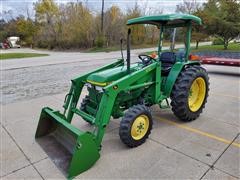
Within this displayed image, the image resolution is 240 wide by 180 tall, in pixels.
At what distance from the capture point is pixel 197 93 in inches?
166

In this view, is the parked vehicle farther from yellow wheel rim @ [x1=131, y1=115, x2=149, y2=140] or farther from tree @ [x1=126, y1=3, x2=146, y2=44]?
yellow wheel rim @ [x1=131, y1=115, x2=149, y2=140]

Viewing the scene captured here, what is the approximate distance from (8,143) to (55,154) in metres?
0.98

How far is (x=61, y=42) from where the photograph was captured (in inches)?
1112

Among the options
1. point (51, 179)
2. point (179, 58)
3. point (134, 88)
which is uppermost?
point (179, 58)

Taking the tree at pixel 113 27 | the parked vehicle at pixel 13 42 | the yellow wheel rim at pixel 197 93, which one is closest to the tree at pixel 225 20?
the tree at pixel 113 27

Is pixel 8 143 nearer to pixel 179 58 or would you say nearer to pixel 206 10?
pixel 179 58

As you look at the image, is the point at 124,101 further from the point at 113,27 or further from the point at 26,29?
the point at 26,29

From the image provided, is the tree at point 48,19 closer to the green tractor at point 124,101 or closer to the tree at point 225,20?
the tree at point 225,20

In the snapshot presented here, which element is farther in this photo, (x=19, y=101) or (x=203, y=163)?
(x=19, y=101)

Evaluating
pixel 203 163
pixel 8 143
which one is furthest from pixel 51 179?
pixel 203 163

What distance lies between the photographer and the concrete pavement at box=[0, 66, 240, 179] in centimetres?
247

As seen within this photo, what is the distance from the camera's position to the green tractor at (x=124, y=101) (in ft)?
8.52

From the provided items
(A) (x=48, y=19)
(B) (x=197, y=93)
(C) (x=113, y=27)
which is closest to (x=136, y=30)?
(C) (x=113, y=27)

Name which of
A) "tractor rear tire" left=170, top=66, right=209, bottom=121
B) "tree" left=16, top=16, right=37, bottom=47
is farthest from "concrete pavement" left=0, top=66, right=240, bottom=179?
"tree" left=16, top=16, right=37, bottom=47
